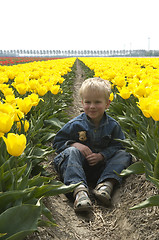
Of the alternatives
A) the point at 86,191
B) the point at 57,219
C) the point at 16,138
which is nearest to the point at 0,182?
the point at 16,138

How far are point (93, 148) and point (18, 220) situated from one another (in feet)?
6.04

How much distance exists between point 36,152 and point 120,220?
112cm

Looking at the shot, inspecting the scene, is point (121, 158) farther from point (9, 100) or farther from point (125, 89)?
point (9, 100)

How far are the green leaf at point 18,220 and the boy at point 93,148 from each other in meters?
1.18

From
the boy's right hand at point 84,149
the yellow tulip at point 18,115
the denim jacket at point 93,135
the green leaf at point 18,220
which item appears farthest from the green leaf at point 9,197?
the denim jacket at point 93,135

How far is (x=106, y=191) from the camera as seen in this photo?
273 centimetres

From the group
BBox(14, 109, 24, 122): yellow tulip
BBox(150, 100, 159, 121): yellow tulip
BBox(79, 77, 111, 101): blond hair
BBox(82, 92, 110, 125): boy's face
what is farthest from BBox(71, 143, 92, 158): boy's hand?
BBox(150, 100, 159, 121): yellow tulip

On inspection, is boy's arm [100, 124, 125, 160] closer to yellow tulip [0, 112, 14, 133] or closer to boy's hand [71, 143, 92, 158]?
boy's hand [71, 143, 92, 158]

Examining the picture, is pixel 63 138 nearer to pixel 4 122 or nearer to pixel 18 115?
pixel 18 115

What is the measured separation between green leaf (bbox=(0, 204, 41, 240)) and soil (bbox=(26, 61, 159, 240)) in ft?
1.25

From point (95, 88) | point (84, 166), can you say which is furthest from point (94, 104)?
point (84, 166)

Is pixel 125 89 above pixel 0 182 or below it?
above

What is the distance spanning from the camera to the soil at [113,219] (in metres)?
2.10

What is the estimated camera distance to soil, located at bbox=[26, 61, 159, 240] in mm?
2100
